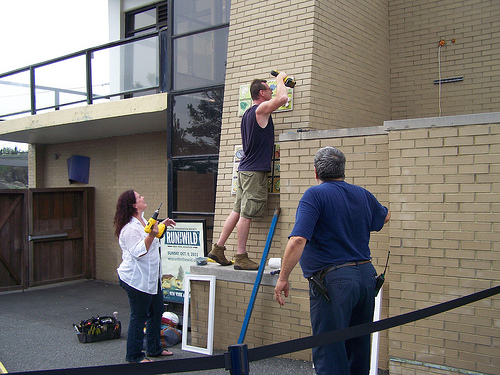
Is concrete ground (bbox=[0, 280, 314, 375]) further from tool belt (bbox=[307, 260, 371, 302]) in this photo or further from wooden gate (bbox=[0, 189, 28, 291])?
tool belt (bbox=[307, 260, 371, 302])

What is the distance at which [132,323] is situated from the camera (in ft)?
16.4

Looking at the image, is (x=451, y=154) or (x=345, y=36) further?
(x=345, y=36)

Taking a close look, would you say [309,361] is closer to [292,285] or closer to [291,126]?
[292,285]

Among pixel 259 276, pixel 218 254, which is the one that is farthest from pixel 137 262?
pixel 259 276

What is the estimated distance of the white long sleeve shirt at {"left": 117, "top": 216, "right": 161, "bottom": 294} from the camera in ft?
16.4

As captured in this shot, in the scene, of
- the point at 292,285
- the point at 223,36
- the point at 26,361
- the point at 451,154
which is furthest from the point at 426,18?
the point at 26,361

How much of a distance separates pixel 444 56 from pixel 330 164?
4.35m

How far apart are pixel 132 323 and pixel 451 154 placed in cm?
354

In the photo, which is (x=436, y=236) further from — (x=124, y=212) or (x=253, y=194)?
(x=124, y=212)

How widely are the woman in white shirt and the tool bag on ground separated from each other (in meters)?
1.22

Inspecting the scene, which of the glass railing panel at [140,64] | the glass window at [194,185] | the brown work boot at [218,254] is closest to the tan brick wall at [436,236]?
the brown work boot at [218,254]

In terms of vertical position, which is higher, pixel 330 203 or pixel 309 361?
pixel 330 203

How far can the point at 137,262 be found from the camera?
5043 millimetres

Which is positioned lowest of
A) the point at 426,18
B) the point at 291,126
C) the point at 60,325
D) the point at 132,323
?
the point at 60,325
